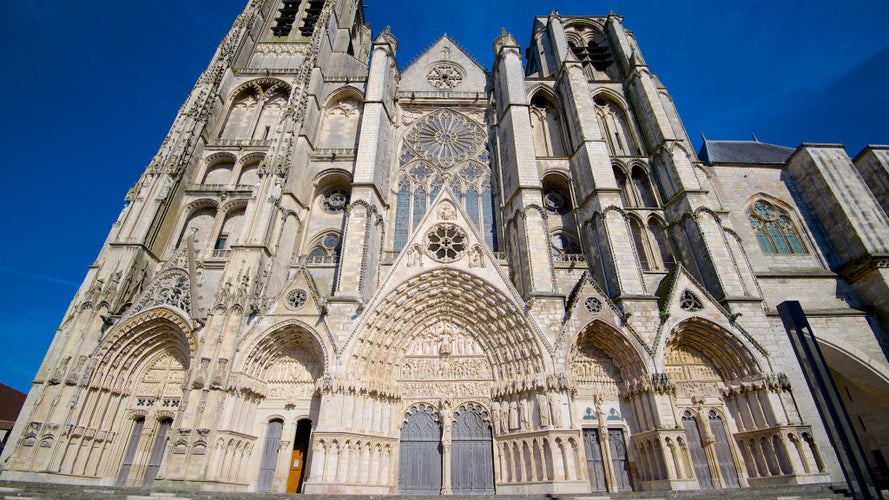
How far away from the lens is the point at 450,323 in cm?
1241

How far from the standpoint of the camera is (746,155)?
667 inches

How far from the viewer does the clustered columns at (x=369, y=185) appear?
11516mm

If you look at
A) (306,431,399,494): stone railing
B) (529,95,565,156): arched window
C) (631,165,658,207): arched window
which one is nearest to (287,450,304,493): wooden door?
(306,431,399,494): stone railing

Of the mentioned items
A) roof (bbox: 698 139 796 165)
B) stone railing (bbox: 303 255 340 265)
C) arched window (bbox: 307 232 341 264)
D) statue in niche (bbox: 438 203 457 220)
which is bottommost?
stone railing (bbox: 303 255 340 265)

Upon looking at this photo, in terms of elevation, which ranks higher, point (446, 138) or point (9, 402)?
point (446, 138)

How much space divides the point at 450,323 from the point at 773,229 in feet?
38.7

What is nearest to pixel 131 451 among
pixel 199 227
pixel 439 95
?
pixel 199 227

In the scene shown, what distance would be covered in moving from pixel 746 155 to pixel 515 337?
13.4 meters

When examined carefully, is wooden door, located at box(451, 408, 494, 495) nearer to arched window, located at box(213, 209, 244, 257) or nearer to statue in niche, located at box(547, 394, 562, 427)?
statue in niche, located at box(547, 394, 562, 427)

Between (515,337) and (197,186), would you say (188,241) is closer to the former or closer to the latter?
(197,186)

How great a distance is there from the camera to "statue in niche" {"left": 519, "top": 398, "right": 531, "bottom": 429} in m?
10.1

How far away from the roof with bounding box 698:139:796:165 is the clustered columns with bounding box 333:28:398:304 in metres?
12.4

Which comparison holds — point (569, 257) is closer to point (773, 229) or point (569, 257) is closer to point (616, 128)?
point (616, 128)

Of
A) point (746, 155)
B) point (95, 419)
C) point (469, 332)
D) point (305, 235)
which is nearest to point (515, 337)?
point (469, 332)
